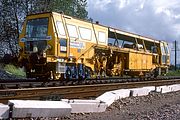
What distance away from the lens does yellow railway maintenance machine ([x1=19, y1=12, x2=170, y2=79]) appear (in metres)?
15.6

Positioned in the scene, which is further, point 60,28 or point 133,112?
point 60,28

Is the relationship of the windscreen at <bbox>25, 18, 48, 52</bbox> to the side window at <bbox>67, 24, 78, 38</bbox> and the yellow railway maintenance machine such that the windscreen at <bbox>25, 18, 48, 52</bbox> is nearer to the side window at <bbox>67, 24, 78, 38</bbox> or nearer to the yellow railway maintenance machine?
the yellow railway maintenance machine

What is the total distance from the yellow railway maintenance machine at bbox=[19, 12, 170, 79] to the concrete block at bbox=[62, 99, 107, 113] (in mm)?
5779

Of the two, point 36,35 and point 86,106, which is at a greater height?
point 36,35

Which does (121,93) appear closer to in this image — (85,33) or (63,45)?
(63,45)

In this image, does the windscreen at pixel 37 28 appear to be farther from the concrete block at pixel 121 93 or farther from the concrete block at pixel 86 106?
the concrete block at pixel 86 106

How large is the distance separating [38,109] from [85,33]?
1017 cm

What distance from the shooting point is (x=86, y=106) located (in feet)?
30.3

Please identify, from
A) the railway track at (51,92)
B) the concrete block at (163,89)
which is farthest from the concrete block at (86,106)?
the concrete block at (163,89)

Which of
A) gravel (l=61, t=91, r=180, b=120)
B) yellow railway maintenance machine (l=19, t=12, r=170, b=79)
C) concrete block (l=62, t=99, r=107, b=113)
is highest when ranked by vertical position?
yellow railway maintenance machine (l=19, t=12, r=170, b=79)

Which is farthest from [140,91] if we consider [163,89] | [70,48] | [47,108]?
[47,108]

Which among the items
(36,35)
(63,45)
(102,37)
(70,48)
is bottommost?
(70,48)

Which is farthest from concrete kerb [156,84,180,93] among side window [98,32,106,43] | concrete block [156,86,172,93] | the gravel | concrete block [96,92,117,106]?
concrete block [96,92,117,106]

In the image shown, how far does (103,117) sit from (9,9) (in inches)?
1230
